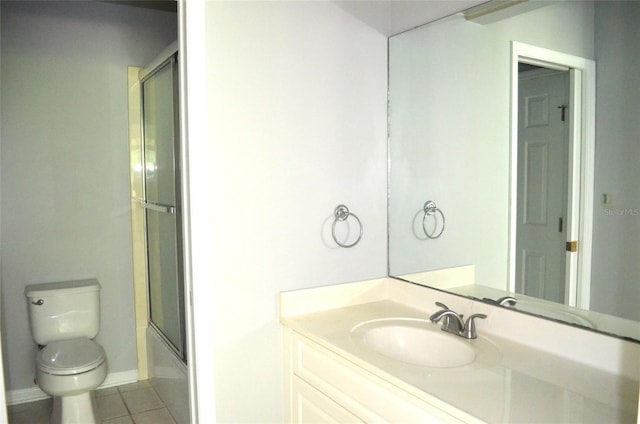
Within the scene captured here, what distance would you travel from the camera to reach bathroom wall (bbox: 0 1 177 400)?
2.98 metres

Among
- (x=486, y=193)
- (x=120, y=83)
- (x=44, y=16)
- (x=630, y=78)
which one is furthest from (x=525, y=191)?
(x=44, y=16)

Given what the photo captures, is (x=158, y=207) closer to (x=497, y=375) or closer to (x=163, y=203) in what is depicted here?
(x=163, y=203)

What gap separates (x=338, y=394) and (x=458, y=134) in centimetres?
112

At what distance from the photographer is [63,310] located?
2.99 meters

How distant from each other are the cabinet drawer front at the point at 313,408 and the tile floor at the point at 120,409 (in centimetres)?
122

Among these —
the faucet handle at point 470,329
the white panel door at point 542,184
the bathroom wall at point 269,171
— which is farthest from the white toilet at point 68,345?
the white panel door at point 542,184

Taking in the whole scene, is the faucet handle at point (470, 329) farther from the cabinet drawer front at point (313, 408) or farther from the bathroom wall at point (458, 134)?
the cabinet drawer front at point (313, 408)

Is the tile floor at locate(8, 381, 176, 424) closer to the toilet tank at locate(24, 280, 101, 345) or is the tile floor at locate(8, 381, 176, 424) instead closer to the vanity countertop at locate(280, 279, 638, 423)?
the toilet tank at locate(24, 280, 101, 345)

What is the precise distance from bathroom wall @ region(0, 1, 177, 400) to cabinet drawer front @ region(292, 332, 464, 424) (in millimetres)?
1837

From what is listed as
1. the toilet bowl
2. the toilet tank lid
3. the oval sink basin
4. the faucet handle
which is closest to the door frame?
the faucet handle

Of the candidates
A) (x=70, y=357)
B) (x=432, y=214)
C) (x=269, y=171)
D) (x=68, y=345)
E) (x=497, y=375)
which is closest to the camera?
(x=497, y=375)

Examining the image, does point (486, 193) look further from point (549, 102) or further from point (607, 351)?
point (607, 351)

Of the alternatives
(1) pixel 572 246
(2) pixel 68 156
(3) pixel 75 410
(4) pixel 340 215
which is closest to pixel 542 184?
(1) pixel 572 246

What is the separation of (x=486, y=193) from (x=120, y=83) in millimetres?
2386
